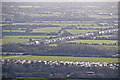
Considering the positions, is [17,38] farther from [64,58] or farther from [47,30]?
[64,58]

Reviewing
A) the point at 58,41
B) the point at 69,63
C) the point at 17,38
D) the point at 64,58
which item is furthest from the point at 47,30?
the point at 69,63

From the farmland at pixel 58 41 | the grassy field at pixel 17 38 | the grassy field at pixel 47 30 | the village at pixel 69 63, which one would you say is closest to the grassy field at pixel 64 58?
the farmland at pixel 58 41

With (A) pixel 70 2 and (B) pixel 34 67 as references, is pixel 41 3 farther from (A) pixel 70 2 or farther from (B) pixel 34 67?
(B) pixel 34 67

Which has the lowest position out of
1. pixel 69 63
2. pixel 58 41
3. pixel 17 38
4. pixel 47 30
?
pixel 69 63

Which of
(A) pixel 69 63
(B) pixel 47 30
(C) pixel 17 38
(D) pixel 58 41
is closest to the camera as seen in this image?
(A) pixel 69 63

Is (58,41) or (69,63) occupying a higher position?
(58,41)

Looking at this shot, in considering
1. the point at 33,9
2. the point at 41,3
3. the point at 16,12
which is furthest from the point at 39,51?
the point at 41,3

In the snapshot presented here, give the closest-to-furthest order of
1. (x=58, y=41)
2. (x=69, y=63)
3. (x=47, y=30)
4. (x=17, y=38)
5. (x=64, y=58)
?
(x=69, y=63)
(x=64, y=58)
(x=58, y=41)
(x=17, y=38)
(x=47, y=30)

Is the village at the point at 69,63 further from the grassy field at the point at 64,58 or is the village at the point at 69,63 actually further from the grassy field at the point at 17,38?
the grassy field at the point at 17,38

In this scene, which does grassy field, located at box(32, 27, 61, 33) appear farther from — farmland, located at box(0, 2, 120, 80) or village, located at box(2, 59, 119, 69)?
village, located at box(2, 59, 119, 69)

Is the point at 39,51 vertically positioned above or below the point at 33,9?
below

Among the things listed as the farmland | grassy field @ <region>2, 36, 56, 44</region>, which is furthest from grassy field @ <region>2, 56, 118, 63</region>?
grassy field @ <region>2, 36, 56, 44</region>
